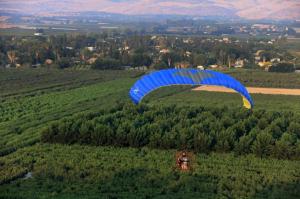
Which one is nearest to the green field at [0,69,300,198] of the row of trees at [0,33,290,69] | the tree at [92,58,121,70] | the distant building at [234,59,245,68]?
the tree at [92,58,121,70]

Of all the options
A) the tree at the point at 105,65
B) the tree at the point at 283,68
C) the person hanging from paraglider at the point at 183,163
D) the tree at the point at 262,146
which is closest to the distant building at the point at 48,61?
the tree at the point at 105,65

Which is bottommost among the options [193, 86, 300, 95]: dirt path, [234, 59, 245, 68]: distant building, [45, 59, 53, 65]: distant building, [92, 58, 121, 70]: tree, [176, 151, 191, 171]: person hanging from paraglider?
[234, 59, 245, 68]: distant building

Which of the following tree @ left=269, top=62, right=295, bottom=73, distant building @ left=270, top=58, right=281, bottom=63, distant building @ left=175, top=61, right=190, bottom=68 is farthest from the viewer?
distant building @ left=270, top=58, right=281, bottom=63

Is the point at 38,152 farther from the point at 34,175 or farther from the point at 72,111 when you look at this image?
the point at 72,111

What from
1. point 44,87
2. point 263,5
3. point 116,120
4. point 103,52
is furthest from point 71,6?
point 116,120

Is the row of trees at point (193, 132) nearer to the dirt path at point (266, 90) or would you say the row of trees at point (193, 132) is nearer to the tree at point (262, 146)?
the tree at point (262, 146)

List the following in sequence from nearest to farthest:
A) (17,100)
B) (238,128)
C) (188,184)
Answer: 1. (188,184)
2. (238,128)
3. (17,100)

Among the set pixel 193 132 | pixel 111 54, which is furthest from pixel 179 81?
pixel 111 54

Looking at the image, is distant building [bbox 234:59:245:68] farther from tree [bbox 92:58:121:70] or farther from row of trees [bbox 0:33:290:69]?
tree [bbox 92:58:121:70]
